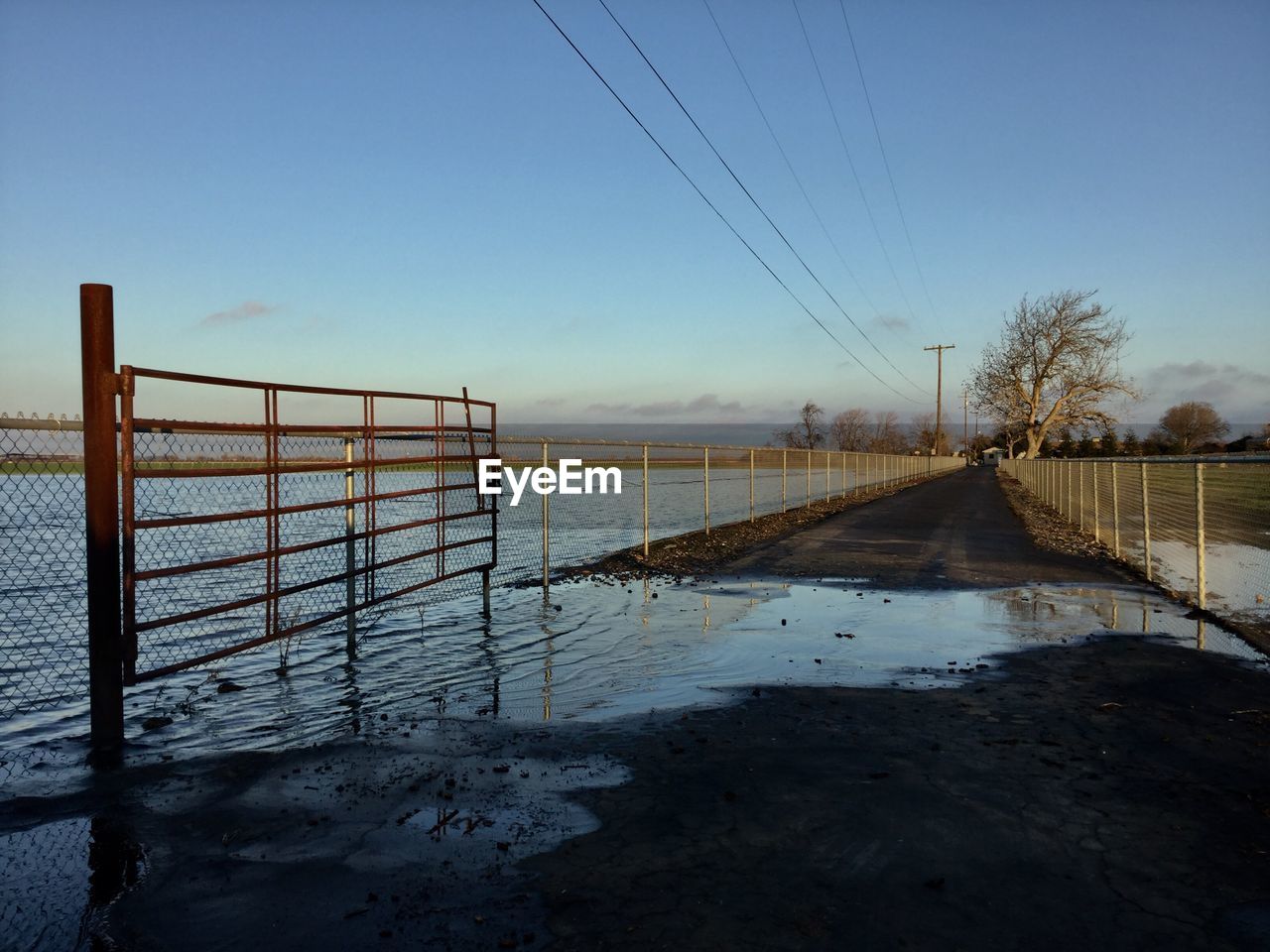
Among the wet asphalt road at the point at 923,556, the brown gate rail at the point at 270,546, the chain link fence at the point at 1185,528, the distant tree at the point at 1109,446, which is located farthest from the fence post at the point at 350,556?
the distant tree at the point at 1109,446

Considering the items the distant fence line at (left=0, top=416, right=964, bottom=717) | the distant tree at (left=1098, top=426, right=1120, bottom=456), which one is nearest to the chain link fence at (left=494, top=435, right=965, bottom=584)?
the distant fence line at (left=0, top=416, right=964, bottom=717)

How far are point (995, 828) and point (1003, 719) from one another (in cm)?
195

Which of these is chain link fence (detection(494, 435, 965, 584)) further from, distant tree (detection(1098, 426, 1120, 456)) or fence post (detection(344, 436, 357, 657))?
distant tree (detection(1098, 426, 1120, 456))

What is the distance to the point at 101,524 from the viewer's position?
17.2 feet

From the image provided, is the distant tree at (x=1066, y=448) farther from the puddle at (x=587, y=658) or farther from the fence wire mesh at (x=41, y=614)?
the fence wire mesh at (x=41, y=614)

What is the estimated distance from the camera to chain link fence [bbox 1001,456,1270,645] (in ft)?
33.0

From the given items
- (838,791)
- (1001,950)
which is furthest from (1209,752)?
(1001,950)

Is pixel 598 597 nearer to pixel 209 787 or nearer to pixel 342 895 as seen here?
pixel 209 787

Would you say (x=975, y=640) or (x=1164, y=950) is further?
(x=975, y=640)

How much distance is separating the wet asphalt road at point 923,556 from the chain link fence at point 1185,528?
134 cm

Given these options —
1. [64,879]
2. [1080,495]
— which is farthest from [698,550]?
[64,879]

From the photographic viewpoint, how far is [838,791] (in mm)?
4527

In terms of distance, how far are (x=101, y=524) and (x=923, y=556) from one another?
13.2 m

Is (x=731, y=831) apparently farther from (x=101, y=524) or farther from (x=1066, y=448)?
(x=1066, y=448)
